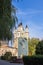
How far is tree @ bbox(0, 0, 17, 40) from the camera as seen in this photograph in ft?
39.3

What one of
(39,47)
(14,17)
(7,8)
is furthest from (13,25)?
(39,47)

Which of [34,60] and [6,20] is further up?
Answer: [6,20]

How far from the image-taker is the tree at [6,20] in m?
12.0

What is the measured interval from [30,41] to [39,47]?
195 feet

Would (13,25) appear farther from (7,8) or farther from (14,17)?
(7,8)

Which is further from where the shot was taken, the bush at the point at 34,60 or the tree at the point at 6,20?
the bush at the point at 34,60

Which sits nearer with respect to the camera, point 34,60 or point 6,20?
point 6,20

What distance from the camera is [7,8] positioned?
12.4 metres

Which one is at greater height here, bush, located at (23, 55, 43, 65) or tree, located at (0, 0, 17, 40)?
tree, located at (0, 0, 17, 40)

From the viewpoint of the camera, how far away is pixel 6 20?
12.7 metres

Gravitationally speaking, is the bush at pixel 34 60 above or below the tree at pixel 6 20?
below

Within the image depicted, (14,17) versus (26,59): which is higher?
(14,17)

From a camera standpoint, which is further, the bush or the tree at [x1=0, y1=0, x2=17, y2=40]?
the bush

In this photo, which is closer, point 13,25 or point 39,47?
point 13,25
